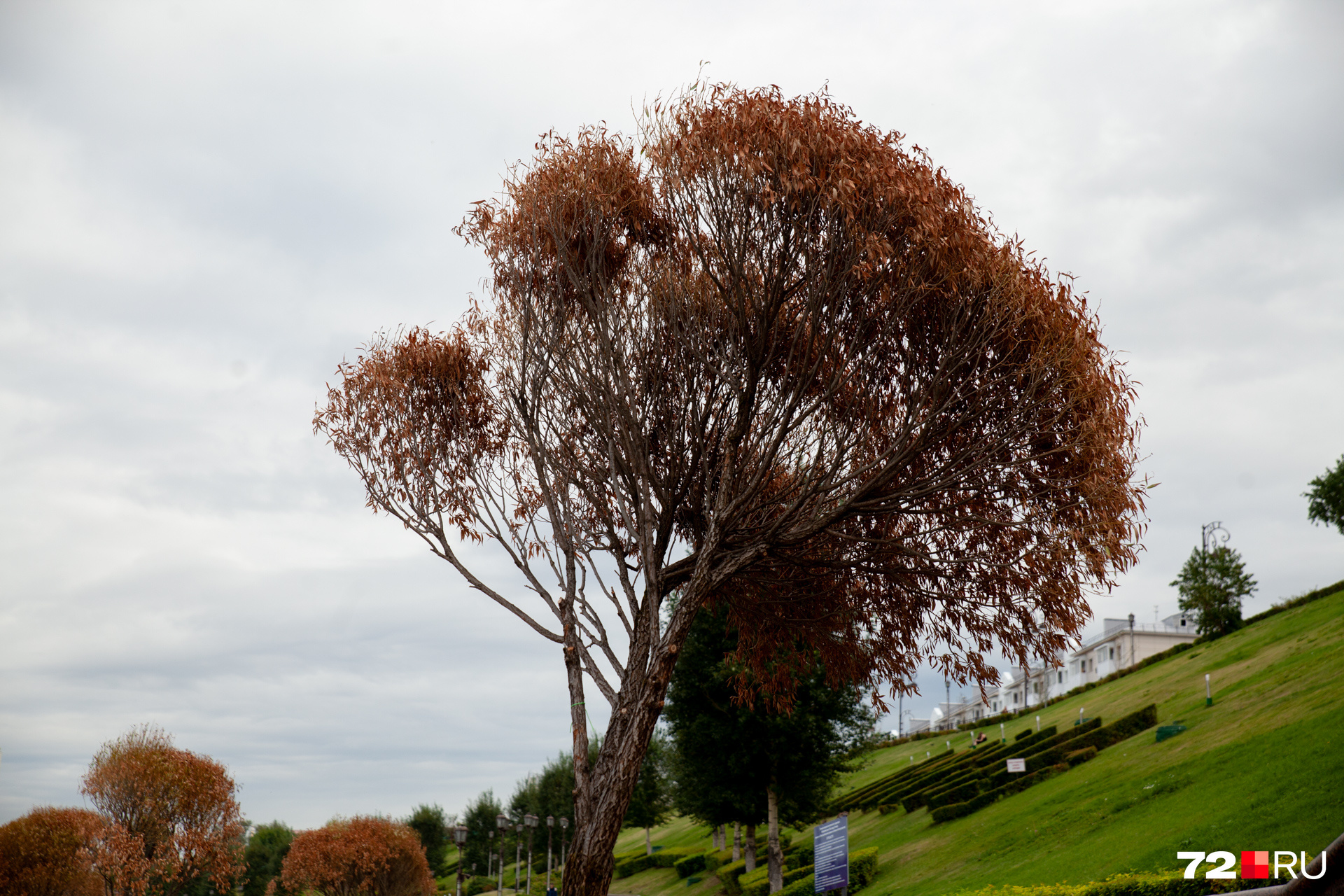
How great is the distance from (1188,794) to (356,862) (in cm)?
3892

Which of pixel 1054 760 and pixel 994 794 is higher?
pixel 1054 760

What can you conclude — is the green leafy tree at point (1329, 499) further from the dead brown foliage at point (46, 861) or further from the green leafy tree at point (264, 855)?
the green leafy tree at point (264, 855)

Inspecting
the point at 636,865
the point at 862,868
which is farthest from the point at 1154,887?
the point at 636,865

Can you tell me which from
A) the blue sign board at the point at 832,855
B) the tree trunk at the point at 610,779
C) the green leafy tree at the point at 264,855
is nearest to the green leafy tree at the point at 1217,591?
the blue sign board at the point at 832,855

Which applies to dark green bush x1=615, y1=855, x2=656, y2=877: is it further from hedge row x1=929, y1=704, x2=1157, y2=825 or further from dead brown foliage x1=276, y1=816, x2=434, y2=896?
hedge row x1=929, y1=704, x2=1157, y2=825

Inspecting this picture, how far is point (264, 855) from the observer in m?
84.0

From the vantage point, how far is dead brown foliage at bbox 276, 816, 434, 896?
146 ft

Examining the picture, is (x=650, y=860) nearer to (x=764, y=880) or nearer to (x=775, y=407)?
(x=764, y=880)

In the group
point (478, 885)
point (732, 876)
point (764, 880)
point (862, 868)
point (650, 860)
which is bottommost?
point (478, 885)

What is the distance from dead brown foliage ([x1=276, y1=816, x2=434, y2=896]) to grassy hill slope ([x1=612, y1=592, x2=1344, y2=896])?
15011 mm

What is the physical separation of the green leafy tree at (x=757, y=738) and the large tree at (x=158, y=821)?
1897 cm

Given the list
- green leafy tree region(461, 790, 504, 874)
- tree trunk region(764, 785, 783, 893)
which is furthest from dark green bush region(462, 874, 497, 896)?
tree trunk region(764, 785, 783, 893)

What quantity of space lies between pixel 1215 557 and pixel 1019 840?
3275 centimetres

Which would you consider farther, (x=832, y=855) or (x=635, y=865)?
(x=635, y=865)
